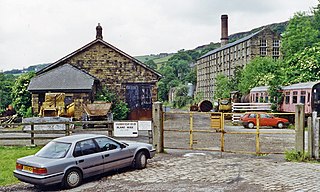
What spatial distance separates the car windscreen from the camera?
31.3 feet

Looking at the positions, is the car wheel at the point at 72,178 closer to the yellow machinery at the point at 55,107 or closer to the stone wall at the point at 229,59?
the yellow machinery at the point at 55,107

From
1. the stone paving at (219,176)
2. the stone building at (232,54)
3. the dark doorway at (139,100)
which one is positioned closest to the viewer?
the stone paving at (219,176)

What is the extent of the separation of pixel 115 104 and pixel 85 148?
815 inches

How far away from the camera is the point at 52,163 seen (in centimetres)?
905

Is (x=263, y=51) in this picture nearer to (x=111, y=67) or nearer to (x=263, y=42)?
(x=263, y=42)

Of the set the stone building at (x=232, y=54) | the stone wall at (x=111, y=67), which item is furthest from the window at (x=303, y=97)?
the stone building at (x=232, y=54)

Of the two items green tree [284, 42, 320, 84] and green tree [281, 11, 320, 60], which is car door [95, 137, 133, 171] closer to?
green tree [284, 42, 320, 84]

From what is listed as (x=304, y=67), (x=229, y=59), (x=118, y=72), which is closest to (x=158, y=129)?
(x=118, y=72)

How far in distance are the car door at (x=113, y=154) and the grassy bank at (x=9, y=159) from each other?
2.77 meters

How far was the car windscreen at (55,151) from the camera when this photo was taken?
954 centimetres

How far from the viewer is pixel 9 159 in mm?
13461

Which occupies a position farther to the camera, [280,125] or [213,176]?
[280,125]

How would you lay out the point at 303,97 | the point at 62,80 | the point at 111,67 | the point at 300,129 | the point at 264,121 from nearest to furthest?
1. the point at 300,129
2. the point at 264,121
3. the point at 303,97
4. the point at 62,80
5. the point at 111,67

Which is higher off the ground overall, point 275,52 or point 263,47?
point 263,47
